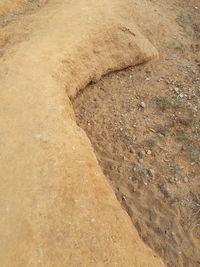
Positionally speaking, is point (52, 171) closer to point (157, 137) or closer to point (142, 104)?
point (157, 137)

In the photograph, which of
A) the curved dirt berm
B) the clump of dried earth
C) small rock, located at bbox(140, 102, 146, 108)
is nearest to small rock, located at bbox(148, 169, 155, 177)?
the clump of dried earth

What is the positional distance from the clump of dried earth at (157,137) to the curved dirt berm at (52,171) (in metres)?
0.43

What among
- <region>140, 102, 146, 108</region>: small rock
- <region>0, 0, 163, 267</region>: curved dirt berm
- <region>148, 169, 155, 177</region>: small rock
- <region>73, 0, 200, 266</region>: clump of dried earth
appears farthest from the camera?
<region>140, 102, 146, 108</region>: small rock

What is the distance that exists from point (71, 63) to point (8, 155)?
5.73 ft

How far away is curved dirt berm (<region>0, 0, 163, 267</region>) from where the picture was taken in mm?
2521

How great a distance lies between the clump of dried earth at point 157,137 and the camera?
3.32 meters

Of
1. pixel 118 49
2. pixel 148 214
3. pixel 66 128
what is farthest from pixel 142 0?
pixel 148 214

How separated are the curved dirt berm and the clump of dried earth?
0.43 metres

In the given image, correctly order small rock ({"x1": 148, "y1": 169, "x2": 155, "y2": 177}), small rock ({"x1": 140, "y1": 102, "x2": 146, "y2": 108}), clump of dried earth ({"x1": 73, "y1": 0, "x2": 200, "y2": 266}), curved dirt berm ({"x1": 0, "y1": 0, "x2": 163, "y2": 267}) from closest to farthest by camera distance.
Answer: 1. curved dirt berm ({"x1": 0, "y1": 0, "x2": 163, "y2": 267})
2. clump of dried earth ({"x1": 73, "y1": 0, "x2": 200, "y2": 266})
3. small rock ({"x1": 148, "y1": 169, "x2": 155, "y2": 177})
4. small rock ({"x1": 140, "y1": 102, "x2": 146, "y2": 108})

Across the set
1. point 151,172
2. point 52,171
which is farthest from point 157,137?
point 52,171

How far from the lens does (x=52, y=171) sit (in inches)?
113

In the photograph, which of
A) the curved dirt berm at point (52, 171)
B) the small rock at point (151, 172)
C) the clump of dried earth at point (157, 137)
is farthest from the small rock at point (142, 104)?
the small rock at point (151, 172)

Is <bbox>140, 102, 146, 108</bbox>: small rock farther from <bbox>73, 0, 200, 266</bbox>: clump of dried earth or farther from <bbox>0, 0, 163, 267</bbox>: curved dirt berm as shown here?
<bbox>0, 0, 163, 267</bbox>: curved dirt berm

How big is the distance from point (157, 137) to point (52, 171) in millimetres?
1702
